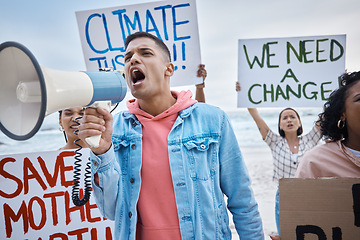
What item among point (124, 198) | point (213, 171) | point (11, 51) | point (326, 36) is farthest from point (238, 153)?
point (326, 36)

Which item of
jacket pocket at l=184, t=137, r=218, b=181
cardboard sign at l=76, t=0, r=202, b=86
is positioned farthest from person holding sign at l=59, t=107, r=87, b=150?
jacket pocket at l=184, t=137, r=218, b=181

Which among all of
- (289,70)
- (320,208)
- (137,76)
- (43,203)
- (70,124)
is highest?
(137,76)

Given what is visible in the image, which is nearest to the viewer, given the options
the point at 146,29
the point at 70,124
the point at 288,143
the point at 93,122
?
the point at 93,122

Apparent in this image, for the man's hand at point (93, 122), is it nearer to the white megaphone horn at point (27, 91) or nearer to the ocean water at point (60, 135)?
the white megaphone horn at point (27, 91)

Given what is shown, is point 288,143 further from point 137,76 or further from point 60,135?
point 60,135

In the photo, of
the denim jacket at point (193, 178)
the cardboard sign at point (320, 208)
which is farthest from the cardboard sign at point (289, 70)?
the cardboard sign at point (320, 208)

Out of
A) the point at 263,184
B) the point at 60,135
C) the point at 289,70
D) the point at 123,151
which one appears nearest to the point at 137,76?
the point at 123,151

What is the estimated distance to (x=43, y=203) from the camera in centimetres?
247

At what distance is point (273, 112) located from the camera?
62.4 ft

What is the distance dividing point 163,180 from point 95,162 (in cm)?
34

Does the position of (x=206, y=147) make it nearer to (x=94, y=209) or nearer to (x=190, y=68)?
(x=94, y=209)

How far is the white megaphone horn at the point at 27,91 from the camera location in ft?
3.39

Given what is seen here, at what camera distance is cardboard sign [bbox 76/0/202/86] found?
301 centimetres

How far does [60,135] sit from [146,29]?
42.0 feet
